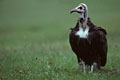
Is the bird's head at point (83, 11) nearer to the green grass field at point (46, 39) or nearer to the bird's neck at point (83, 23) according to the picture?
the bird's neck at point (83, 23)

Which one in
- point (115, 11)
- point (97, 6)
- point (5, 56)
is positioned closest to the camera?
point (5, 56)

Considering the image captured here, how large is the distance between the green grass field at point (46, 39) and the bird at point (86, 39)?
1.42ft

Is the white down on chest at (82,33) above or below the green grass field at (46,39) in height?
above

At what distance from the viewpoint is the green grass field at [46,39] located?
1122 cm

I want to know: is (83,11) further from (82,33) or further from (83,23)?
(82,33)

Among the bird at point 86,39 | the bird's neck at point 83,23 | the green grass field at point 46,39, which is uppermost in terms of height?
the bird's neck at point 83,23

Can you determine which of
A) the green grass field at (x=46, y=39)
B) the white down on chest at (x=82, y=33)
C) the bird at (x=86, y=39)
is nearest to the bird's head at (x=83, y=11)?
the bird at (x=86, y=39)

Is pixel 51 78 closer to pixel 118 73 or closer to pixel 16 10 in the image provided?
pixel 118 73

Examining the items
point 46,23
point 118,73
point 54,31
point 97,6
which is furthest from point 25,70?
point 97,6

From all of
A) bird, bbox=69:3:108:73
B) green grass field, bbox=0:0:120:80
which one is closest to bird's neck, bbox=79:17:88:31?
bird, bbox=69:3:108:73

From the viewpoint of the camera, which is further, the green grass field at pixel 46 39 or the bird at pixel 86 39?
the green grass field at pixel 46 39

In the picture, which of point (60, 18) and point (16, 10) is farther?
point (16, 10)

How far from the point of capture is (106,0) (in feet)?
135

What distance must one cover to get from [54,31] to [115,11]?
850 centimetres
